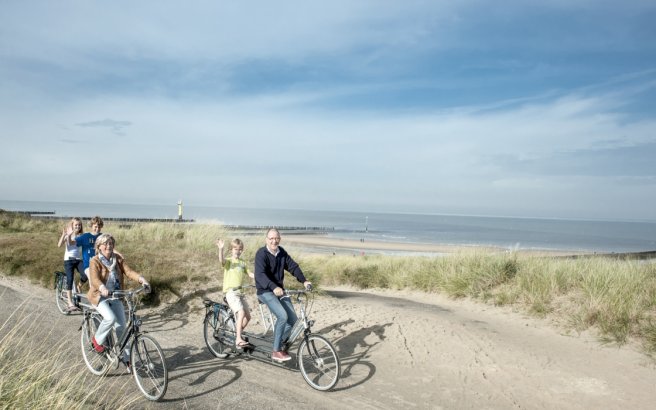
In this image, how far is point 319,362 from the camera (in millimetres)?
7105

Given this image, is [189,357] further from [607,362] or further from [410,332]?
[607,362]

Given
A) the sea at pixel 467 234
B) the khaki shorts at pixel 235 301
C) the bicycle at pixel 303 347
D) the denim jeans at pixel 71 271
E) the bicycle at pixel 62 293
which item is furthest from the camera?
the sea at pixel 467 234

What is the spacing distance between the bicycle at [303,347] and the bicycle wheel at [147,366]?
1630mm

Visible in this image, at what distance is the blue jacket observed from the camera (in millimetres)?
7316

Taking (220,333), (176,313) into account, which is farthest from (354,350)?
(176,313)

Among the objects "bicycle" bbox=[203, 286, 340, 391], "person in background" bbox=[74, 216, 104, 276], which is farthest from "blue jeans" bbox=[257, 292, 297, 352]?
"person in background" bbox=[74, 216, 104, 276]

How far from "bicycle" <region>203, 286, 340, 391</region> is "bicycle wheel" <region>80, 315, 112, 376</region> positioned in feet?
5.80

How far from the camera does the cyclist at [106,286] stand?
6.71 m

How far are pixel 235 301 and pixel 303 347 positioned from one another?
58.2 inches

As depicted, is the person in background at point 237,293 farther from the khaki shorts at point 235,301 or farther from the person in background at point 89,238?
the person in background at point 89,238

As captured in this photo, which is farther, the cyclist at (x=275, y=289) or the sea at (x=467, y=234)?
the sea at (x=467, y=234)

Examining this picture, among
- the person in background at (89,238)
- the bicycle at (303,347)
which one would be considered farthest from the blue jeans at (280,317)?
the person in background at (89,238)

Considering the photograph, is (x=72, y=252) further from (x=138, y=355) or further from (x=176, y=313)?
(x=138, y=355)

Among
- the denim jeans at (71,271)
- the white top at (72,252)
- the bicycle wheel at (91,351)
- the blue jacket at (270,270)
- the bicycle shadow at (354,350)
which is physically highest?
the blue jacket at (270,270)
